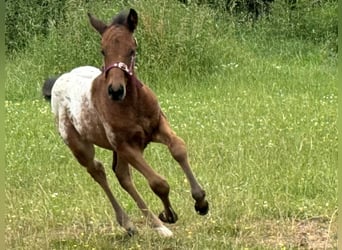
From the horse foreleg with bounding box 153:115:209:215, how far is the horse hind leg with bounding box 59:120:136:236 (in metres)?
0.76

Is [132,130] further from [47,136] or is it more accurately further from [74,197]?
[47,136]

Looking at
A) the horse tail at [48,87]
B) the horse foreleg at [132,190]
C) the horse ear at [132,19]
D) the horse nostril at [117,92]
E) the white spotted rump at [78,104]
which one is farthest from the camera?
the horse tail at [48,87]

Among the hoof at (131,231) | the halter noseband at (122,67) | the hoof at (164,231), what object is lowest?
the hoof at (131,231)

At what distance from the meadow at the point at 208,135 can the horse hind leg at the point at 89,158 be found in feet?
0.46

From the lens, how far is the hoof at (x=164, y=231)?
532 centimetres

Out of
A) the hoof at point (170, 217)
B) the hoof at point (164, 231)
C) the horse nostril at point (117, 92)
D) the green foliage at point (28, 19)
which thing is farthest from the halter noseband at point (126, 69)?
the green foliage at point (28, 19)

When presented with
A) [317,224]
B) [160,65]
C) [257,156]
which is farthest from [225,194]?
[160,65]

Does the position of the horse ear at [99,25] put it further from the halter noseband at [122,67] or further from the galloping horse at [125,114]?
the halter noseband at [122,67]

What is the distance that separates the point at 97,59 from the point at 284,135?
5439 mm

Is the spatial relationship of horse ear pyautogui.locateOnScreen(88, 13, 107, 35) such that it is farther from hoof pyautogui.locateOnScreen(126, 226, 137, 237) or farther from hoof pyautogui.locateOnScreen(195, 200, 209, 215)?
hoof pyautogui.locateOnScreen(126, 226, 137, 237)

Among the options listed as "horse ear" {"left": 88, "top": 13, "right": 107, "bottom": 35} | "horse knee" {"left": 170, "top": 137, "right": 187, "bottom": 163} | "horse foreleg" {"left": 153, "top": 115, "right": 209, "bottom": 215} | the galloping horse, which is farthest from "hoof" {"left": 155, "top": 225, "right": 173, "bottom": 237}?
"horse ear" {"left": 88, "top": 13, "right": 107, "bottom": 35}

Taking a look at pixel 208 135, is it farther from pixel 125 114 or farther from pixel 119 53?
pixel 119 53

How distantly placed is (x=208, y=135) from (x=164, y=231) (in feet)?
9.48

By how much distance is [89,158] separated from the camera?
563cm
